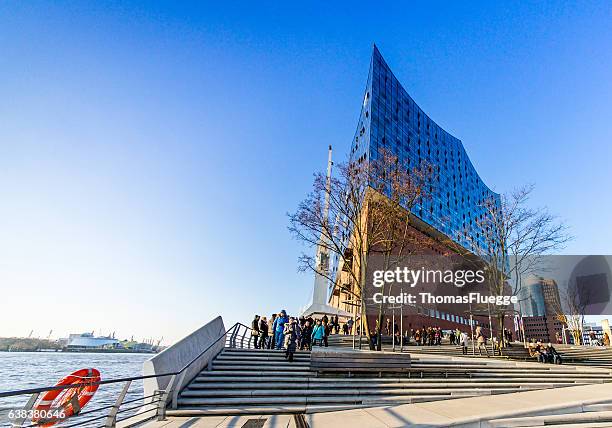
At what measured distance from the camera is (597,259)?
202 ft

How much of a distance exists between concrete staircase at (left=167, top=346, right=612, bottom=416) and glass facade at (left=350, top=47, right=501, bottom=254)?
2714cm

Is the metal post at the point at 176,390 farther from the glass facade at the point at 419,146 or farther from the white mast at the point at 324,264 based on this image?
the glass facade at the point at 419,146

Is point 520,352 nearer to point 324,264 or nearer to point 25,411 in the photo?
point 324,264

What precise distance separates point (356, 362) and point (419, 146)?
4813 centimetres

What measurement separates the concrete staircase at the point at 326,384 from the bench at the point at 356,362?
242 mm

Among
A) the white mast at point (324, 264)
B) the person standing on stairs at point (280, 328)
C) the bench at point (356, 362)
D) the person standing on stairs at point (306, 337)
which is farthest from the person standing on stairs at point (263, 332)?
the bench at point (356, 362)

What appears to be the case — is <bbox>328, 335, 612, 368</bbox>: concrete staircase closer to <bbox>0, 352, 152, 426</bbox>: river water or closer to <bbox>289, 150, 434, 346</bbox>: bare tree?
<bbox>289, 150, 434, 346</bbox>: bare tree

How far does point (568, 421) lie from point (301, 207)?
661 inches

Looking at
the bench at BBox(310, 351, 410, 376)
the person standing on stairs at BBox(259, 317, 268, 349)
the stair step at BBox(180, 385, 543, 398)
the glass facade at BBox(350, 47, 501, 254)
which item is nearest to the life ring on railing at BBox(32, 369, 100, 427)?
the stair step at BBox(180, 385, 543, 398)

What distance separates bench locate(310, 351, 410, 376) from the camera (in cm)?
1114

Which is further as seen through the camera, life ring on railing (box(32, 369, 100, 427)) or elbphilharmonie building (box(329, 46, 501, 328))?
elbphilharmonie building (box(329, 46, 501, 328))

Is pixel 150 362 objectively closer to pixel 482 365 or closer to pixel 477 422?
pixel 477 422

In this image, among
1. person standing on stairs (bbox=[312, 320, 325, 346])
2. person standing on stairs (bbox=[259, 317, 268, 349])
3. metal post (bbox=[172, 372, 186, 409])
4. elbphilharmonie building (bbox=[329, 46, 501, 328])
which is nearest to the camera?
metal post (bbox=[172, 372, 186, 409])

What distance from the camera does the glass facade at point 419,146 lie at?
148 feet
